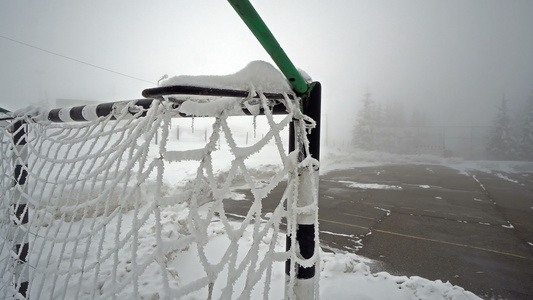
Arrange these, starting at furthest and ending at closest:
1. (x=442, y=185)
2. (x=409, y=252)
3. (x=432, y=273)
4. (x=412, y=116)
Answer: (x=412, y=116), (x=442, y=185), (x=409, y=252), (x=432, y=273)

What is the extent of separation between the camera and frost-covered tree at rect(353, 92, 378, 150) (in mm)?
32312

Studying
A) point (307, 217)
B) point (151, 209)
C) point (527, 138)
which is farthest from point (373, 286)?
point (527, 138)

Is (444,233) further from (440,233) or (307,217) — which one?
(307,217)

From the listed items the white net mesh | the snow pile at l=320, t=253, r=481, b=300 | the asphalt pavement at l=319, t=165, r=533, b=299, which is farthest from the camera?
the asphalt pavement at l=319, t=165, r=533, b=299

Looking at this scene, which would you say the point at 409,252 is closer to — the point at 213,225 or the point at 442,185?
the point at 213,225

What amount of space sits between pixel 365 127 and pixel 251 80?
3444 centimetres

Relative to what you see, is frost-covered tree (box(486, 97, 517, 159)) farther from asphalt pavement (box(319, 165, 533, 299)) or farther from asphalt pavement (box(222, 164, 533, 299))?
asphalt pavement (box(319, 165, 533, 299))

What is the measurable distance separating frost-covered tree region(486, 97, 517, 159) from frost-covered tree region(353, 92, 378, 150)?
16081 mm

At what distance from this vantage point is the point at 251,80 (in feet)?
2.93

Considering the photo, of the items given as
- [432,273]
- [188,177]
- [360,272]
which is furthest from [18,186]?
[188,177]

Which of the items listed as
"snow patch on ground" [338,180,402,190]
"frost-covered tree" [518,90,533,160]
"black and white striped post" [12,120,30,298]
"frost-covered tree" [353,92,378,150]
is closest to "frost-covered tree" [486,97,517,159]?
"frost-covered tree" [518,90,533,160]

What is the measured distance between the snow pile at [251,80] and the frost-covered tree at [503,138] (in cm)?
4339

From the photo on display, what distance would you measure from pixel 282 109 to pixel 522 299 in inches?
184

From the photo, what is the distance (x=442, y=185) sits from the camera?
461 inches
